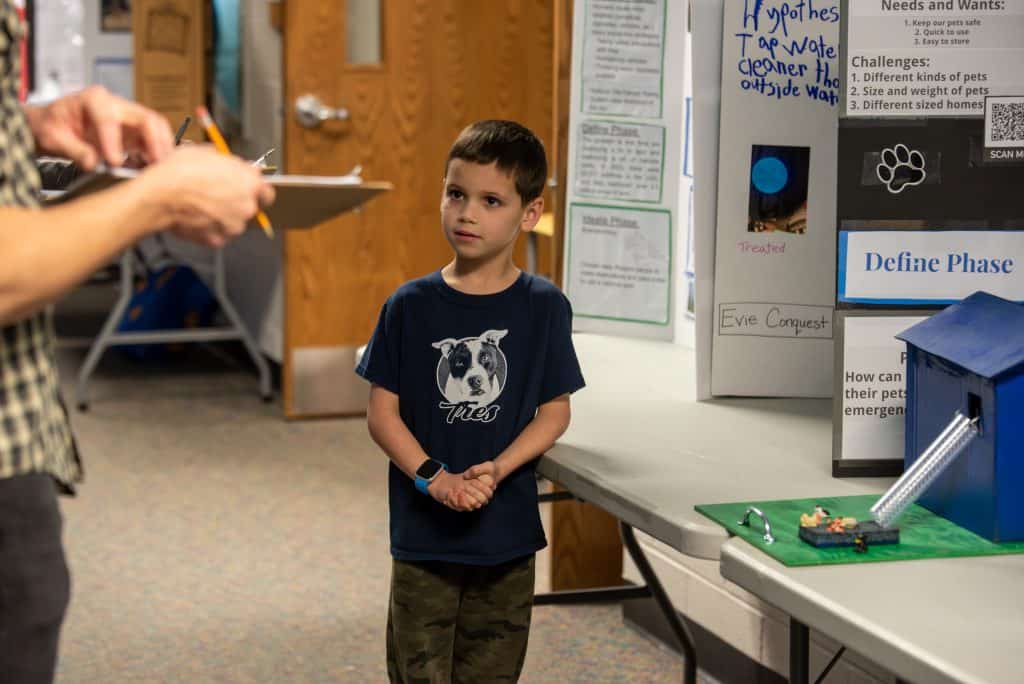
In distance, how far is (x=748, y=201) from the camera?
2.21 metres

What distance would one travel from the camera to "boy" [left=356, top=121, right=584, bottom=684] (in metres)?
1.97

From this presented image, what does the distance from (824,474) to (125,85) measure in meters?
6.20

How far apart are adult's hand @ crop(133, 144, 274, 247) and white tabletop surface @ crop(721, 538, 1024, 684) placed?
61 centimetres

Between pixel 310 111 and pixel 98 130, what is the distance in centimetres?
370

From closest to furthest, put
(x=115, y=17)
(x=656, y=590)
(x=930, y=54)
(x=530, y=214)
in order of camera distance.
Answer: (x=930, y=54) < (x=530, y=214) < (x=656, y=590) < (x=115, y=17)

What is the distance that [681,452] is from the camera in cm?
189

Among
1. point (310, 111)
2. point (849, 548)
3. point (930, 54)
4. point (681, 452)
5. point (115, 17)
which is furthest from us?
point (115, 17)

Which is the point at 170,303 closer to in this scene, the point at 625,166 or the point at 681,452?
the point at 625,166

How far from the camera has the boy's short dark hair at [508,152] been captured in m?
1.98

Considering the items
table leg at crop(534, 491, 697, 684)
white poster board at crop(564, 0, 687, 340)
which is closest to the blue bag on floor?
white poster board at crop(564, 0, 687, 340)

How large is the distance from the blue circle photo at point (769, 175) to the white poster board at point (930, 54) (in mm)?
417

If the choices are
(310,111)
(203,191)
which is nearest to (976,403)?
(203,191)

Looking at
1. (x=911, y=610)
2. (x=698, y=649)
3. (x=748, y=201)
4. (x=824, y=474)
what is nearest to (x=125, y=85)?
(x=698, y=649)

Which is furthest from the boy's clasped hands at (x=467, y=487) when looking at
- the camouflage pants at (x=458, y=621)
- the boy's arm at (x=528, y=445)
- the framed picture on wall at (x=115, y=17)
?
the framed picture on wall at (x=115, y=17)
